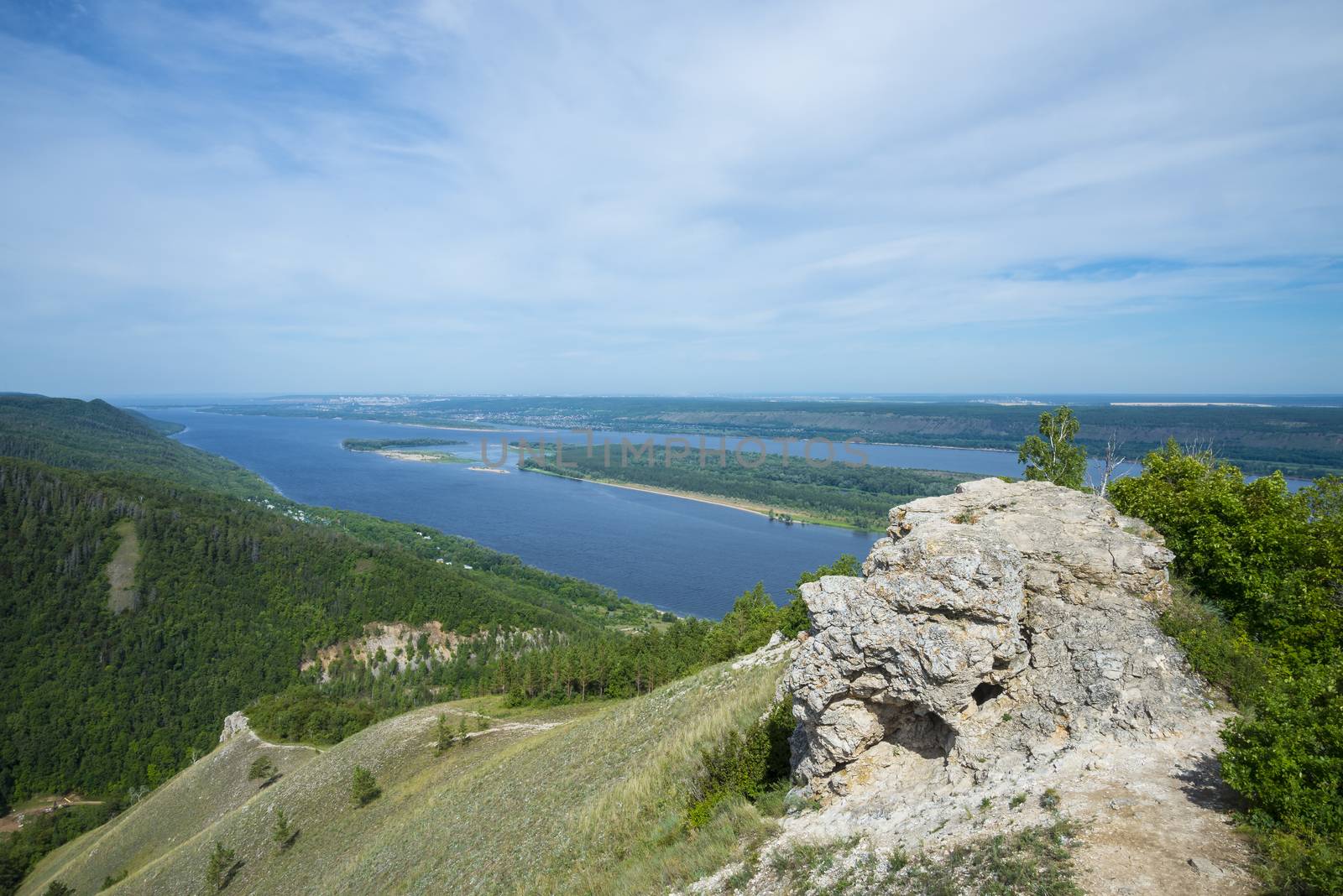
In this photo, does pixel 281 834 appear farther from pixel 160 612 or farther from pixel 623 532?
pixel 623 532

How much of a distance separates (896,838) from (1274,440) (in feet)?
665

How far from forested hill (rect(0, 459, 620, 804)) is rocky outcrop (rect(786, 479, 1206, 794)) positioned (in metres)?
70.9

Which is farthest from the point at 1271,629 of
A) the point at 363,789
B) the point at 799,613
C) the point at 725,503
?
the point at 725,503

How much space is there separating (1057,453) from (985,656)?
21.5 metres

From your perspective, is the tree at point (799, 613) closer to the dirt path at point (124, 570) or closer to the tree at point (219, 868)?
the tree at point (219, 868)

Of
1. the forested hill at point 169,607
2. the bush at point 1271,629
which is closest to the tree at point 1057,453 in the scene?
the bush at point 1271,629

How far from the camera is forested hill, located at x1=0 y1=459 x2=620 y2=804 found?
75.0m

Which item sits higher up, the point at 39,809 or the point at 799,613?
the point at 799,613

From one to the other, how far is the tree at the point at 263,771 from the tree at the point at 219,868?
16775 millimetres

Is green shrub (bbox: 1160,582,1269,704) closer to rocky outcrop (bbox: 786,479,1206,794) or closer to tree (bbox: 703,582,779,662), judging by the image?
rocky outcrop (bbox: 786,479,1206,794)

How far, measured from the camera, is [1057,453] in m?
27.8

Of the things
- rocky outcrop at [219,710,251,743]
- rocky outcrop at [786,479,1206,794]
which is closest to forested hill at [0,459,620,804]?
rocky outcrop at [219,710,251,743]

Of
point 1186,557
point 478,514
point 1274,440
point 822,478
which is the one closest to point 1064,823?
point 1186,557

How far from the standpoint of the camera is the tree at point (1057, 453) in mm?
26891
